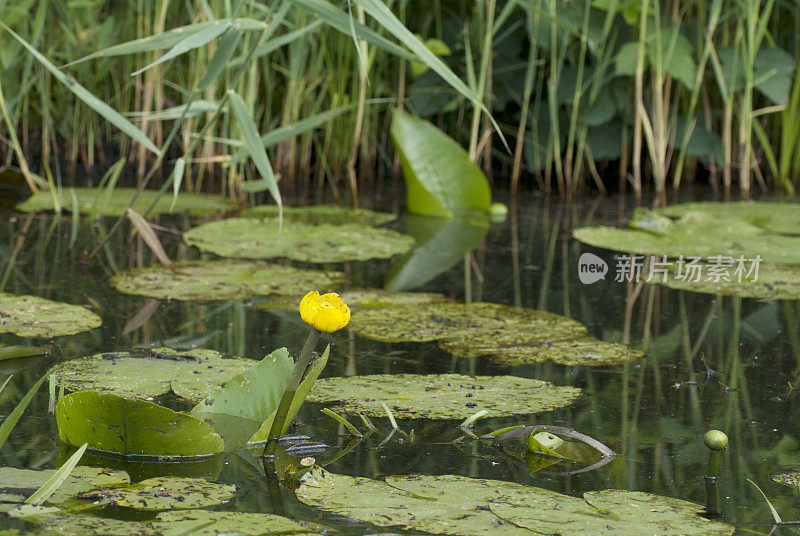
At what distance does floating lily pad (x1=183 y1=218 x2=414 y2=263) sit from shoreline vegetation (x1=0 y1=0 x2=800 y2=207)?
0.48 m

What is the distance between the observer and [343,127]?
145 inches

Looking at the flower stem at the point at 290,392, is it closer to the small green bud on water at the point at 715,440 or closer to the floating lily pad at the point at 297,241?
the small green bud on water at the point at 715,440

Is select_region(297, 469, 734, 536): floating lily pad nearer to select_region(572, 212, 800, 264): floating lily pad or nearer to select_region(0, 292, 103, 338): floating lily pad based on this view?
select_region(0, 292, 103, 338): floating lily pad

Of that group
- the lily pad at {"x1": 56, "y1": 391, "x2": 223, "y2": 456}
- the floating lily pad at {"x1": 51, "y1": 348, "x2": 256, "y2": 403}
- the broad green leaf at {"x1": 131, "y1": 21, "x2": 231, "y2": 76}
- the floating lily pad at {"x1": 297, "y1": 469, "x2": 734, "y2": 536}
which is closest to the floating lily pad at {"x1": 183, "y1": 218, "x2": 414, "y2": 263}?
the broad green leaf at {"x1": 131, "y1": 21, "x2": 231, "y2": 76}

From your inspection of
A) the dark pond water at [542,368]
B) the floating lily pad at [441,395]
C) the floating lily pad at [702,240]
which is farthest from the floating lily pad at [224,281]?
the floating lily pad at [702,240]

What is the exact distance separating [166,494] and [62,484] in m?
0.11

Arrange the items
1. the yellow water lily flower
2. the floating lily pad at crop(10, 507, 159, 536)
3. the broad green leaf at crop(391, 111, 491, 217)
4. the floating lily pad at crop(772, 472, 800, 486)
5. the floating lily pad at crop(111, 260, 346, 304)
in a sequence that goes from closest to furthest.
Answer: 1. the floating lily pad at crop(10, 507, 159, 536)
2. the yellow water lily flower
3. the floating lily pad at crop(772, 472, 800, 486)
4. the floating lily pad at crop(111, 260, 346, 304)
5. the broad green leaf at crop(391, 111, 491, 217)

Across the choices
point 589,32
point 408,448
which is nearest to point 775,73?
point 589,32

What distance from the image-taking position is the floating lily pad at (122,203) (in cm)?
288

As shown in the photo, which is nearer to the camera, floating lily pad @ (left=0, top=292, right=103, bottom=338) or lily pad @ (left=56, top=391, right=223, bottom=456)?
lily pad @ (left=56, top=391, right=223, bottom=456)

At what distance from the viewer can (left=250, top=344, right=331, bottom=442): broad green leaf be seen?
3.51 ft

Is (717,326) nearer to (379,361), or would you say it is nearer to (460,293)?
(460,293)

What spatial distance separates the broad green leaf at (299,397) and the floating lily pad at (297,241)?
1.13 m

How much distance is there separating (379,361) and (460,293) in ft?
1.86
